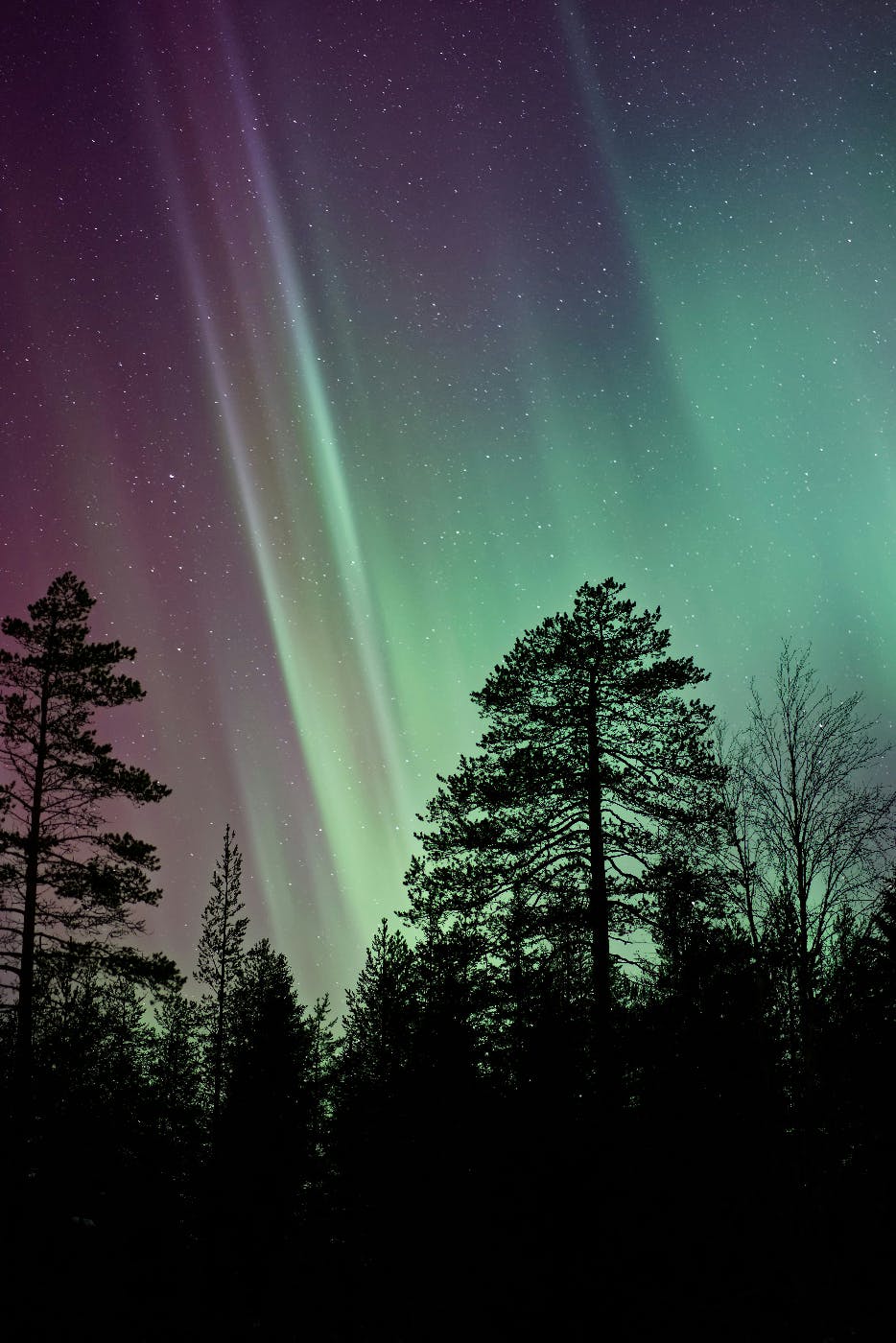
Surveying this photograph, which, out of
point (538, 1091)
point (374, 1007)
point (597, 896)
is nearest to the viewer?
point (538, 1091)

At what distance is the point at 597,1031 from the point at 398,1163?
3.79 metres

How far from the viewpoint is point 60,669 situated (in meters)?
18.3

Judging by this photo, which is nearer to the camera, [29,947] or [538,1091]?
[538,1091]

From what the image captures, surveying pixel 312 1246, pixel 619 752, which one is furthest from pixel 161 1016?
pixel 619 752

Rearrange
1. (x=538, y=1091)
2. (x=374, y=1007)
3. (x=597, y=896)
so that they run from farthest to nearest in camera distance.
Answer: (x=374, y=1007), (x=597, y=896), (x=538, y=1091)

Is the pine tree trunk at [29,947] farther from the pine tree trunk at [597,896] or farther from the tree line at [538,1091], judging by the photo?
the pine tree trunk at [597,896]

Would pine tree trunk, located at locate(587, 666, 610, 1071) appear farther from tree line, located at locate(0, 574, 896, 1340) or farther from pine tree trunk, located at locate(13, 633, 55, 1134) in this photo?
pine tree trunk, located at locate(13, 633, 55, 1134)

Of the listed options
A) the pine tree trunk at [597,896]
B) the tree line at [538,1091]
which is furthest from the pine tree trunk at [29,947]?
the pine tree trunk at [597,896]

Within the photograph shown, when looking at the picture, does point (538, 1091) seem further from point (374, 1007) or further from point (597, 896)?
point (374, 1007)

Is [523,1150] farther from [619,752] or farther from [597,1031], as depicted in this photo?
[619,752]

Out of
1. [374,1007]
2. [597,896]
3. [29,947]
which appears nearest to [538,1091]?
[597,896]

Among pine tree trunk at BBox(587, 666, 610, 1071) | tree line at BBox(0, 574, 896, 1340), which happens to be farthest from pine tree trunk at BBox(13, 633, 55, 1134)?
pine tree trunk at BBox(587, 666, 610, 1071)

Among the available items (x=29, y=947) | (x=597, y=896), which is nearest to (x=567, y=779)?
(x=597, y=896)

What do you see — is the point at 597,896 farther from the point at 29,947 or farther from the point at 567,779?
the point at 29,947
